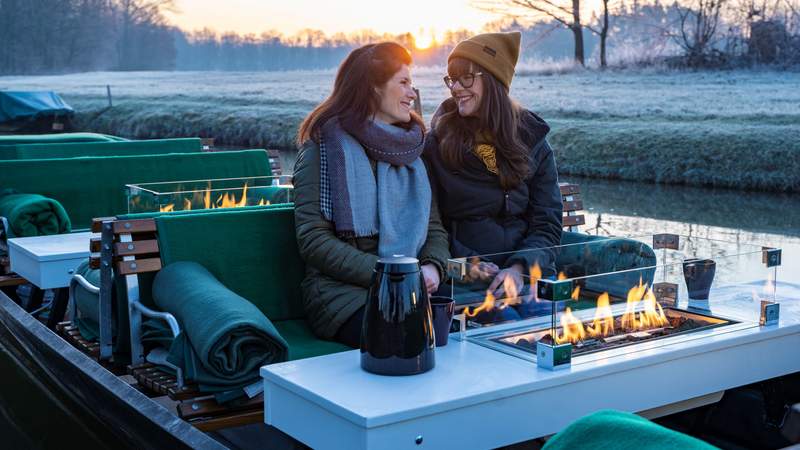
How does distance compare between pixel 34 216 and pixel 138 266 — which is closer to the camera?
pixel 138 266

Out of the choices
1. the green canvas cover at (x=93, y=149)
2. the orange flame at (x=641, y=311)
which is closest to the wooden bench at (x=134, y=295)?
the orange flame at (x=641, y=311)

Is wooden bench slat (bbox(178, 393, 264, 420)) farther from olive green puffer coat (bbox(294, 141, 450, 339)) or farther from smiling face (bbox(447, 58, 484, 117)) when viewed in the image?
smiling face (bbox(447, 58, 484, 117))

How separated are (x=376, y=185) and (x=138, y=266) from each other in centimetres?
92

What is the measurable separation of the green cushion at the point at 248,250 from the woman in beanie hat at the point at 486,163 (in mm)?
670

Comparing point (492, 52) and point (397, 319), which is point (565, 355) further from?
point (492, 52)

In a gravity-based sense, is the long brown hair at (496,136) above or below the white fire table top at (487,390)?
above

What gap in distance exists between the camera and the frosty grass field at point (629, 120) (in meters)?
14.7

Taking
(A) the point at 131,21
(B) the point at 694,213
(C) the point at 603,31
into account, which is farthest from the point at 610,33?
(A) the point at 131,21

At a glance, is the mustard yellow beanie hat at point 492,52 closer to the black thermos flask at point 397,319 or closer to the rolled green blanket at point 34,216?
the black thermos flask at point 397,319

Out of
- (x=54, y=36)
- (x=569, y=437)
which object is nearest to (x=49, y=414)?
(x=569, y=437)

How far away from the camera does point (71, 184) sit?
6.99 metres

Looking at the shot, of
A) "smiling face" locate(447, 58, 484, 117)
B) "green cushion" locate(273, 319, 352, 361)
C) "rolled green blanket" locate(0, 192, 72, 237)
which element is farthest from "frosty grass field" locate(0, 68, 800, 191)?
"green cushion" locate(273, 319, 352, 361)

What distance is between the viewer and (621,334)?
3.18 m

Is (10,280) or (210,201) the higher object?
(210,201)
